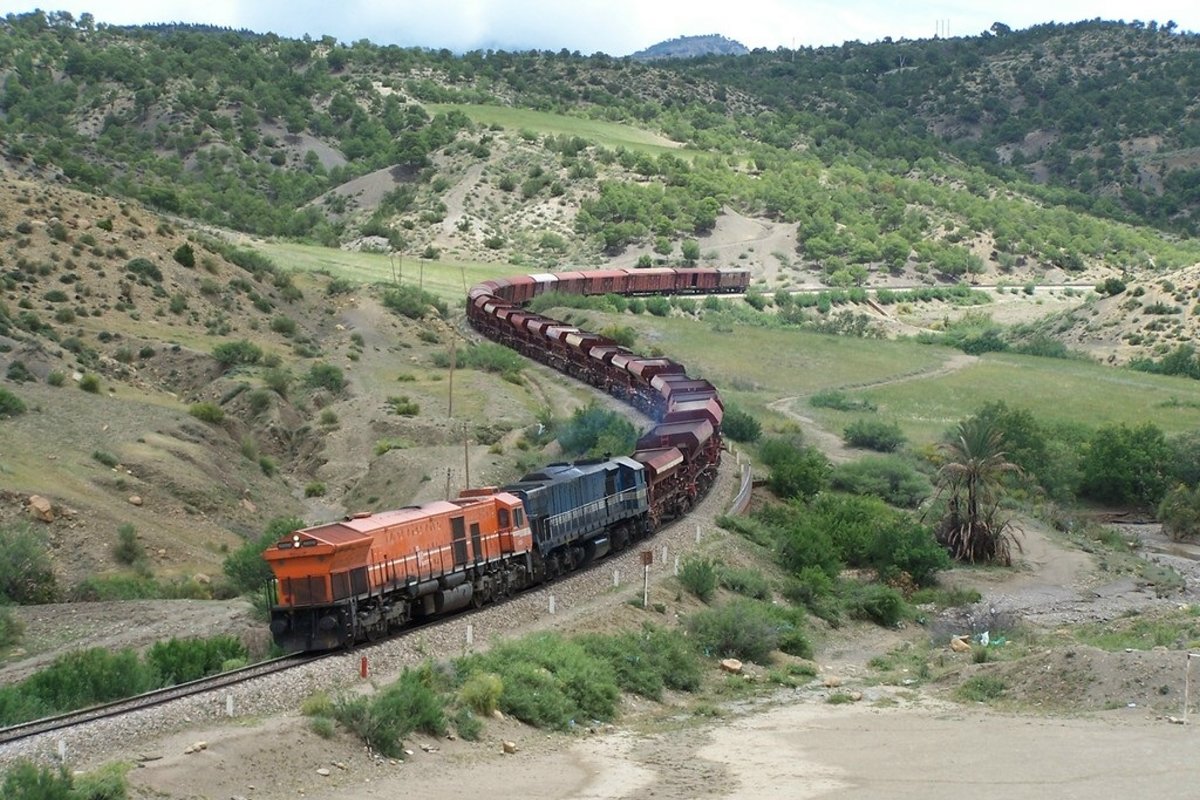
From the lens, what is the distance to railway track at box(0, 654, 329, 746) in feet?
79.4

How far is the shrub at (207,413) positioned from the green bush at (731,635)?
28.9 meters

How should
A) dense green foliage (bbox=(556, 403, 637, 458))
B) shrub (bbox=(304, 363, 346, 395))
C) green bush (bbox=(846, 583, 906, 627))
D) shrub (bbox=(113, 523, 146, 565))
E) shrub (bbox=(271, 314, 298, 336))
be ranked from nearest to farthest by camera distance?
1. shrub (bbox=(113, 523, 146, 565))
2. green bush (bbox=(846, 583, 906, 627))
3. dense green foliage (bbox=(556, 403, 637, 458))
4. shrub (bbox=(304, 363, 346, 395))
5. shrub (bbox=(271, 314, 298, 336))

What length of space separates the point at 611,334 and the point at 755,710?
203 ft

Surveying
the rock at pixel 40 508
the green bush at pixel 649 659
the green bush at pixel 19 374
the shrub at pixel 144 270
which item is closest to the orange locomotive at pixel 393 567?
the green bush at pixel 649 659

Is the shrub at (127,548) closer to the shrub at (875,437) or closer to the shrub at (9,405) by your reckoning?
the shrub at (9,405)

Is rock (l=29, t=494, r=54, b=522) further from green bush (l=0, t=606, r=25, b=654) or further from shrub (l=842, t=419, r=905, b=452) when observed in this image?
shrub (l=842, t=419, r=905, b=452)

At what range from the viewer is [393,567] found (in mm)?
32438

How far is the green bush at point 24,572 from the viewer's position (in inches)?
1586

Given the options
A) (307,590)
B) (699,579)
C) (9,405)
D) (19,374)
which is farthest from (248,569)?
(19,374)

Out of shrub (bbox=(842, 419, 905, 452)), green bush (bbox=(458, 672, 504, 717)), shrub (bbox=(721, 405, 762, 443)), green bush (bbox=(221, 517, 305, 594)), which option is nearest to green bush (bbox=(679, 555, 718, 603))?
green bush (bbox=(221, 517, 305, 594))

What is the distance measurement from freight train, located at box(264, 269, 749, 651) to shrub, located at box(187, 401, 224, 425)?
16484mm

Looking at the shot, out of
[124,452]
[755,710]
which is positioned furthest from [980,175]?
[755,710]

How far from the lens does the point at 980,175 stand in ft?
627

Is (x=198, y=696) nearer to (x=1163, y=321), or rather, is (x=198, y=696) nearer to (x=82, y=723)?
(x=82, y=723)
